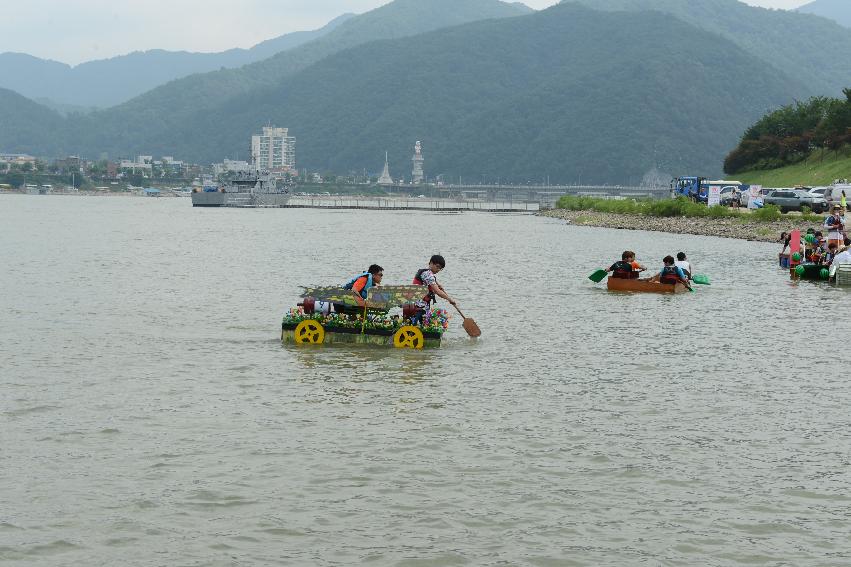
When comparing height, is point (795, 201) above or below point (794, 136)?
below

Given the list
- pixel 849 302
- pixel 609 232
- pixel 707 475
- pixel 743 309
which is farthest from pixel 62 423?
pixel 609 232

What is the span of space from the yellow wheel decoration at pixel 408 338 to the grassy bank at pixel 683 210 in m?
63.0

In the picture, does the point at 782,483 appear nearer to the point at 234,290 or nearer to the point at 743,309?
the point at 743,309

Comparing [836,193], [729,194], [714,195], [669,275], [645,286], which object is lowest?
[645,286]

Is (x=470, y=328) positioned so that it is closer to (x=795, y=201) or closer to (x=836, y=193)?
(x=836, y=193)

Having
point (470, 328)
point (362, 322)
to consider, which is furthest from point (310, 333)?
point (470, 328)

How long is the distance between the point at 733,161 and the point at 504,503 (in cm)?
15031

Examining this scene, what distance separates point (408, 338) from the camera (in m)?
25.1

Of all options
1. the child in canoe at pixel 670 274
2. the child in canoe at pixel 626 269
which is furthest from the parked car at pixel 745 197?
the child in canoe at pixel 670 274

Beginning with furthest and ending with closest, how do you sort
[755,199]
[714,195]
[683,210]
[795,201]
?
[683,210] < [714,195] < [755,199] < [795,201]

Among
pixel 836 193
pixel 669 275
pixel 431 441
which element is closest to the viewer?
pixel 431 441

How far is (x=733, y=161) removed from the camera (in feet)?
510

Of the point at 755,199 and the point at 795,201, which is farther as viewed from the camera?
the point at 755,199

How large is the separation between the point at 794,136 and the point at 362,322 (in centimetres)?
12784
